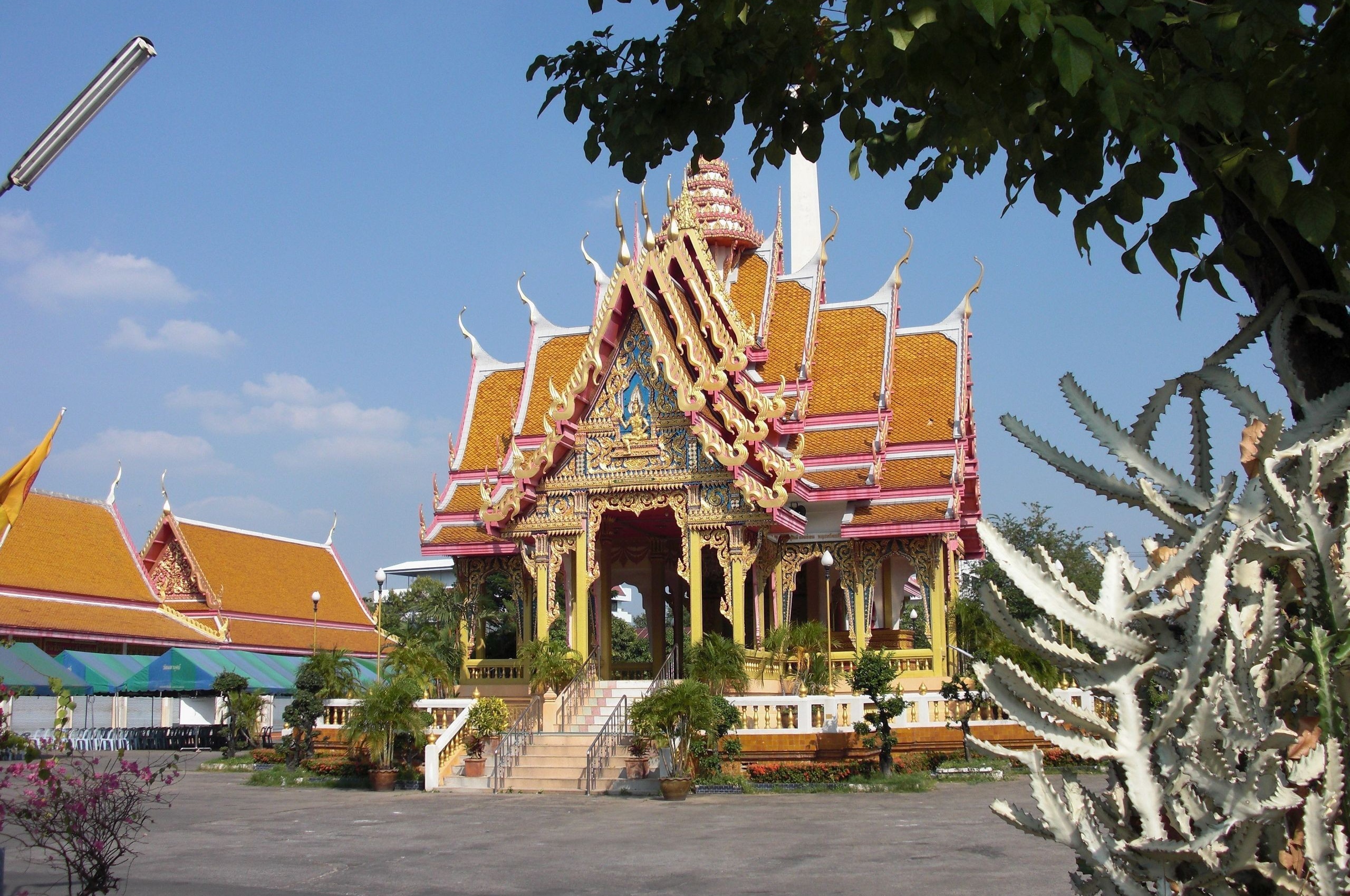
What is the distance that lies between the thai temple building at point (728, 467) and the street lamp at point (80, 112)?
13.6 m

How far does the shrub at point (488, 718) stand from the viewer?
61.4 ft

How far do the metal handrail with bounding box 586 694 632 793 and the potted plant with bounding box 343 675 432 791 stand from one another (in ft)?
8.66

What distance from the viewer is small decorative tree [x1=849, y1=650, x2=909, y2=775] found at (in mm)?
16719

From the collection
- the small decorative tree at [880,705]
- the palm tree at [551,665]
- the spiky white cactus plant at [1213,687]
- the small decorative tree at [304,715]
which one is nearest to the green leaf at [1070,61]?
the spiky white cactus plant at [1213,687]

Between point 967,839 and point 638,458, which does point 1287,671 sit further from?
point 638,458

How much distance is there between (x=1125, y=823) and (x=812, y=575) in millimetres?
20858

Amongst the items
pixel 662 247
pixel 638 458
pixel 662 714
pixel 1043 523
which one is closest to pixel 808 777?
pixel 662 714

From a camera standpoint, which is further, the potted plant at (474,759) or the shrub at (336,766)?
the shrub at (336,766)

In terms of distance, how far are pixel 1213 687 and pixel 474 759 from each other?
16.1 meters

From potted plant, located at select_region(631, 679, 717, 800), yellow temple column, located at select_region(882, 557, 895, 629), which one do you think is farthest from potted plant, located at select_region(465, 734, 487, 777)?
yellow temple column, located at select_region(882, 557, 895, 629)

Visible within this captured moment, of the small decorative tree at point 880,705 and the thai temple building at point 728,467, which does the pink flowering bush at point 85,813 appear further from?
the thai temple building at point 728,467

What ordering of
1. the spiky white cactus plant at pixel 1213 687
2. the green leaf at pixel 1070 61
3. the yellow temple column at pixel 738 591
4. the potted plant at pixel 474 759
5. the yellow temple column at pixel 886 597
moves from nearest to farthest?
the spiky white cactus plant at pixel 1213 687 < the green leaf at pixel 1070 61 < the potted plant at pixel 474 759 < the yellow temple column at pixel 738 591 < the yellow temple column at pixel 886 597

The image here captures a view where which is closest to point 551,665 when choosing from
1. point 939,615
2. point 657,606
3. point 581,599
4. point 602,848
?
point 581,599

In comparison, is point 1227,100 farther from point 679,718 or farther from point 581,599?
point 581,599
